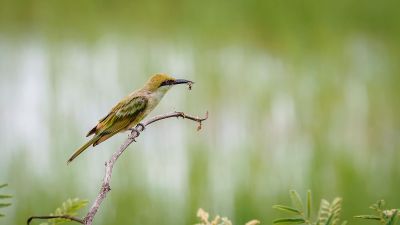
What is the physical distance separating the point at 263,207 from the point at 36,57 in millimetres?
2189

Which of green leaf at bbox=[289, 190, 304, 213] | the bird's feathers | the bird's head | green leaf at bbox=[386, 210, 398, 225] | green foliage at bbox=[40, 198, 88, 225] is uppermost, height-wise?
the bird's head

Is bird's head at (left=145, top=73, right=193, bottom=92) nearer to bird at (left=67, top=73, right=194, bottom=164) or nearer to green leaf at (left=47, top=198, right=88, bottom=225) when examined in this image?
bird at (left=67, top=73, right=194, bottom=164)

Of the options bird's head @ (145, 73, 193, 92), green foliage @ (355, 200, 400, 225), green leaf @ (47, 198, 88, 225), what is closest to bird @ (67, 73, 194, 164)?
bird's head @ (145, 73, 193, 92)

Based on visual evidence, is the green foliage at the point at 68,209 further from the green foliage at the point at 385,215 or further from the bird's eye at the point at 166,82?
the bird's eye at the point at 166,82

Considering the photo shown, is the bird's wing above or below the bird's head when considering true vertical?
below

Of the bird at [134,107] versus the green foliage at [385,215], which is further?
the bird at [134,107]

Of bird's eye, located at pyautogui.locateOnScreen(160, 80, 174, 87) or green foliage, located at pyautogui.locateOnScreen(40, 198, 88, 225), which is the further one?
bird's eye, located at pyautogui.locateOnScreen(160, 80, 174, 87)

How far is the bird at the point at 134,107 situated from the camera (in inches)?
49.8

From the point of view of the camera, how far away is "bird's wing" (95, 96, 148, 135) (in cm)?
127

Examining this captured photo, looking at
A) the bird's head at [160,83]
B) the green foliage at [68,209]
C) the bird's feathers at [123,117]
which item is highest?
the bird's head at [160,83]

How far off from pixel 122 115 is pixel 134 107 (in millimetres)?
50

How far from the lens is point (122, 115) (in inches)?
54.3

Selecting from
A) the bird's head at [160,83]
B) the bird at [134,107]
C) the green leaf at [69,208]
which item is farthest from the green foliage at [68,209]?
the bird's head at [160,83]

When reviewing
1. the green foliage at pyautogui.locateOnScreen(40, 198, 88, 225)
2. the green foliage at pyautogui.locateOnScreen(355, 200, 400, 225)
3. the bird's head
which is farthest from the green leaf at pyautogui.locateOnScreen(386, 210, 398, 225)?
the bird's head
